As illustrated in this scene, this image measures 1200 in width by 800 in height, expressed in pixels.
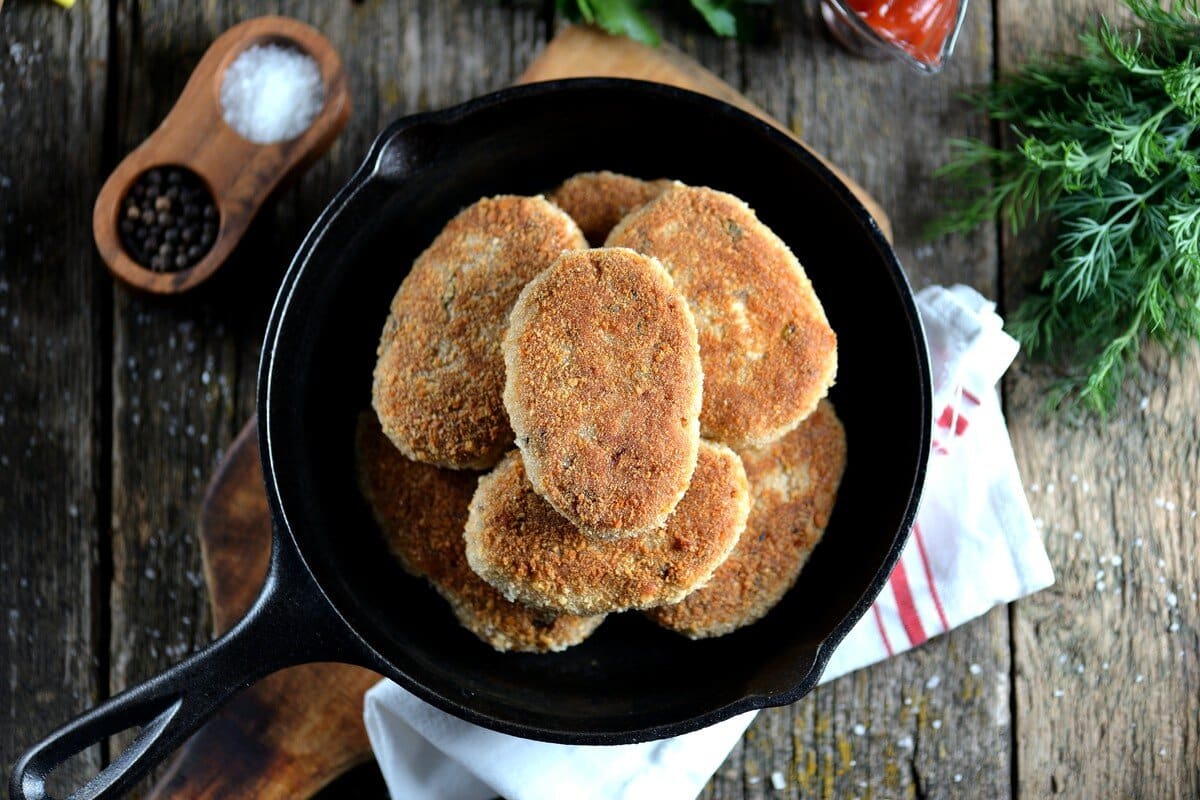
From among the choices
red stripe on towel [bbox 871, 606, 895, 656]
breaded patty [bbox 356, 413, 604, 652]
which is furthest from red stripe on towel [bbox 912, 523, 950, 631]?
breaded patty [bbox 356, 413, 604, 652]

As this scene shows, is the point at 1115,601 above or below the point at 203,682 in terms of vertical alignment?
below

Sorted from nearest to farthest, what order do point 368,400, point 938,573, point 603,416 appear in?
point 603,416, point 368,400, point 938,573

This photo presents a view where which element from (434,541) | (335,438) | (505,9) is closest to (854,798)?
(434,541)

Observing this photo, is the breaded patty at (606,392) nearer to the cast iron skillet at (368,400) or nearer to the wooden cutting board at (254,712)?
the cast iron skillet at (368,400)

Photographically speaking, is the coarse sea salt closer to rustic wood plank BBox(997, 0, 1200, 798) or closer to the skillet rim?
the skillet rim

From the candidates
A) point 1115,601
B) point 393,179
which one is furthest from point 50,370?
point 1115,601

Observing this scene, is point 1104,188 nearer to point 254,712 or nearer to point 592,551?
point 592,551
